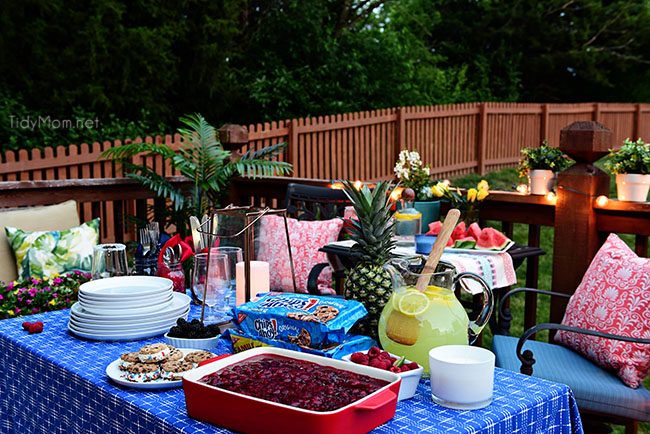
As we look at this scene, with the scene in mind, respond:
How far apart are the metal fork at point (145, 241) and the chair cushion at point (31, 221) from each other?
5.68ft

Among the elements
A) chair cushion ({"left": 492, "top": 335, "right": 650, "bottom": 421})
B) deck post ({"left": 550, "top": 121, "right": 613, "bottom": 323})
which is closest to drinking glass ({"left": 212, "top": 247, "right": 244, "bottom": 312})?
chair cushion ({"left": 492, "top": 335, "right": 650, "bottom": 421})

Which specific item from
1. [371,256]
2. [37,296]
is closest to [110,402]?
[371,256]

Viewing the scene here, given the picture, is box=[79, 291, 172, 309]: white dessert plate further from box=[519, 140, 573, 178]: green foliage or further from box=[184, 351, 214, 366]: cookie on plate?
box=[519, 140, 573, 178]: green foliage

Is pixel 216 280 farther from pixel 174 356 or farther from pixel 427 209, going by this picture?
pixel 427 209

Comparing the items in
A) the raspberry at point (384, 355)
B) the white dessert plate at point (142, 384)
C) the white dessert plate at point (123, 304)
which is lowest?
the white dessert plate at point (142, 384)

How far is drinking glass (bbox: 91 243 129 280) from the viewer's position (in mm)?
2371

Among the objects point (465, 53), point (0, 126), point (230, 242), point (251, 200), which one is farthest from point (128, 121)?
point (465, 53)

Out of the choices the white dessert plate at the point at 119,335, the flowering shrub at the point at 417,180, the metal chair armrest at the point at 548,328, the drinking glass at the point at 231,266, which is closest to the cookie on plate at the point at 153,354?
the white dessert plate at the point at 119,335

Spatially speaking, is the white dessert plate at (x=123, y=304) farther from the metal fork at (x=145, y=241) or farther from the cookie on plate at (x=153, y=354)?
the metal fork at (x=145, y=241)

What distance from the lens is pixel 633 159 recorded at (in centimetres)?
374

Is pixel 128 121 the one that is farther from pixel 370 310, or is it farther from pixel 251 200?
pixel 370 310

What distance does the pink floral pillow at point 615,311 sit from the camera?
276cm

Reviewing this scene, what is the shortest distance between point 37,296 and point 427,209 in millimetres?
2086

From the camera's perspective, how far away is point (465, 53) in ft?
58.9
